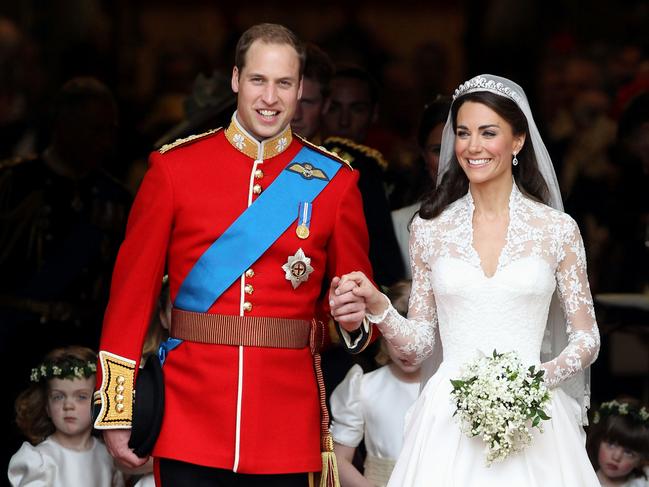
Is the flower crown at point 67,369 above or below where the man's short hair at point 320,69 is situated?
below

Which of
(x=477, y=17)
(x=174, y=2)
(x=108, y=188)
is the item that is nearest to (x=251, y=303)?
(x=108, y=188)

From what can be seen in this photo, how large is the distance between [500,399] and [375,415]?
5.67 feet

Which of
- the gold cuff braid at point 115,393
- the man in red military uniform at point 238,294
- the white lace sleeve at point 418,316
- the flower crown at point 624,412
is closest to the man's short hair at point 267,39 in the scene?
the man in red military uniform at point 238,294

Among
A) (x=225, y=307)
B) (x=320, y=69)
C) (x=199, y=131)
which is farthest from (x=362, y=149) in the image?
(x=225, y=307)

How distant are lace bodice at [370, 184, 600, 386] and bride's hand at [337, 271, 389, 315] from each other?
3 centimetres

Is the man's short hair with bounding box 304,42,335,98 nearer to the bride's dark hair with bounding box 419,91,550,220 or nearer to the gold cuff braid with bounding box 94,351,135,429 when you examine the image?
the bride's dark hair with bounding box 419,91,550,220

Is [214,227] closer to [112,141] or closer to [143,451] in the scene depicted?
[143,451]

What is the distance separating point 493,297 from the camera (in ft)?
17.0

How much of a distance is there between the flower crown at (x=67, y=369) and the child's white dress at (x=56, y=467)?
246mm

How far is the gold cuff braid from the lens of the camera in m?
5.08

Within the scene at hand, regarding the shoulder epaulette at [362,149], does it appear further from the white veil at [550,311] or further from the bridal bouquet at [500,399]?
the bridal bouquet at [500,399]

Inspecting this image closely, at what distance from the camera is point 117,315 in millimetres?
5152

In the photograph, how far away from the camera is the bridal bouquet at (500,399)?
4832mm

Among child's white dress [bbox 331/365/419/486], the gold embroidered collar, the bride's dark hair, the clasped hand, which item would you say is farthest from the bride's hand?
child's white dress [bbox 331/365/419/486]
